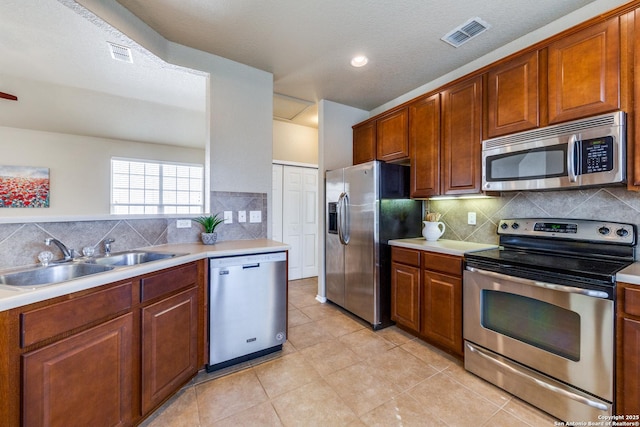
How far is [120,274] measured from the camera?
128cm

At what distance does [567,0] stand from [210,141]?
116 inches

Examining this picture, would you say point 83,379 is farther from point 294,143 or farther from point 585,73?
point 294,143

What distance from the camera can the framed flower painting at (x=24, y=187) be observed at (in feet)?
4.94

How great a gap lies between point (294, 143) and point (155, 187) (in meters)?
2.54

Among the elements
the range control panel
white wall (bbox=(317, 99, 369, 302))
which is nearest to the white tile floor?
the range control panel

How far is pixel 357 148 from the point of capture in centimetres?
356

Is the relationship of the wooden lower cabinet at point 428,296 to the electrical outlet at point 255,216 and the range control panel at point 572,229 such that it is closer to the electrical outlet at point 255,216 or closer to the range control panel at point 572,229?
the range control panel at point 572,229

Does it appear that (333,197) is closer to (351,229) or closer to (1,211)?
(351,229)

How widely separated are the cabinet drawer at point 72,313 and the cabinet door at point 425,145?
252 cm

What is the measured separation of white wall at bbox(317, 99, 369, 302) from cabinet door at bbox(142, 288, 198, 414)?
1.87 meters

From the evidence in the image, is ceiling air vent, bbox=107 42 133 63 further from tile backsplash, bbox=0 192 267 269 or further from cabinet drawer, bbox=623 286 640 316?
cabinet drawer, bbox=623 286 640 316

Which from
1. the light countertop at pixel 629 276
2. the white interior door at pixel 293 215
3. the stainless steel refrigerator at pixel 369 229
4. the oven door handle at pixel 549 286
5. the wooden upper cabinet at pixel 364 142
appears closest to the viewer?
the light countertop at pixel 629 276

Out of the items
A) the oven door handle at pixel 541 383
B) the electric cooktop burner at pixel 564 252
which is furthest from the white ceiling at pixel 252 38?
the oven door handle at pixel 541 383

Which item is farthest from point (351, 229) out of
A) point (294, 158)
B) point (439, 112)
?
point (294, 158)
